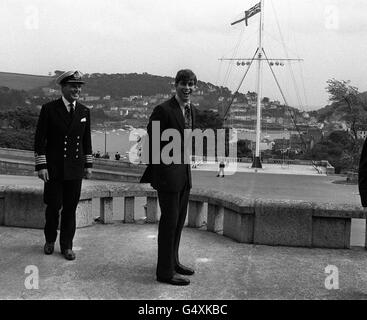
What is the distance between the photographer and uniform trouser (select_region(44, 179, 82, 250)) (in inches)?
206

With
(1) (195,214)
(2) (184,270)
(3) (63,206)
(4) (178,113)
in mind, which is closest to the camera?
(4) (178,113)

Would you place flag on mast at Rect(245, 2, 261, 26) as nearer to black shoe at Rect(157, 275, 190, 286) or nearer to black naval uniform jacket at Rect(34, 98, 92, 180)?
black naval uniform jacket at Rect(34, 98, 92, 180)

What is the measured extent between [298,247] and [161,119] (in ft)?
7.88

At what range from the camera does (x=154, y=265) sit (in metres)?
5.06

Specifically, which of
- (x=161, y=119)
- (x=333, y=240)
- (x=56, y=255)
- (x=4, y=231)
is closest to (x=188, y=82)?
(x=161, y=119)

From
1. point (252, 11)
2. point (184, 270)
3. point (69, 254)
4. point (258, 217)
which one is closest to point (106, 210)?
point (69, 254)

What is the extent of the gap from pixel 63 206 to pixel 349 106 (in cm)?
4733

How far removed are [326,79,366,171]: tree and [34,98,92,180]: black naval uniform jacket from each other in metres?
43.6

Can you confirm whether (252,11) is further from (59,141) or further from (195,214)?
(59,141)

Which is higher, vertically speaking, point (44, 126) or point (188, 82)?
point (188, 82)

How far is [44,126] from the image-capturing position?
511cm

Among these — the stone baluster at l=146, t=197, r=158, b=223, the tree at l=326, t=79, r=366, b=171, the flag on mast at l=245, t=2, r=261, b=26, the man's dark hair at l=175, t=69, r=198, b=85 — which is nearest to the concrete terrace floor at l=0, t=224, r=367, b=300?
the stone baluster at l=146, t=197, r=158, b=223
